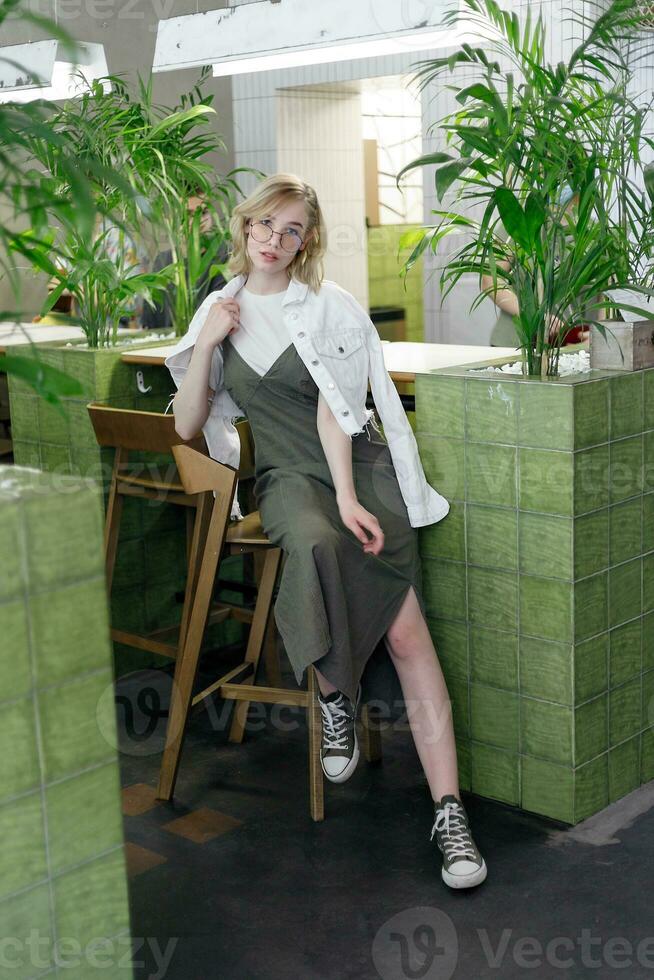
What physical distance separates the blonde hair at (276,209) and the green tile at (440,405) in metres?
0.36

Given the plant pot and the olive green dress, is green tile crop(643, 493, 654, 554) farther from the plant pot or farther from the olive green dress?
the olive green dress

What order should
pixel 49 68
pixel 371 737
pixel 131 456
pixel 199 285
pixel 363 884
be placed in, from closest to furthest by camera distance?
1. pixel 363 884
2. pixel 371 737
3. pixel 131 456
4. pixel 49 68
5. pixel 199 285

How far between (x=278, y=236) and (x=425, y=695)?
1.13 meters

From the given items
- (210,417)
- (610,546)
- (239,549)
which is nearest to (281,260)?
(210,417)

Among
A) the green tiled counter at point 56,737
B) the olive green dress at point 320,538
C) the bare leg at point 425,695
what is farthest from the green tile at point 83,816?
the bare leg at point 425,695

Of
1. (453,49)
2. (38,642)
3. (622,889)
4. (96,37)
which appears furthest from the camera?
(96,37)

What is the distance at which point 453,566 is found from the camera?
2791 mm

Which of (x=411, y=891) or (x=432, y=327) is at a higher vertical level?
(x=432, y=327)

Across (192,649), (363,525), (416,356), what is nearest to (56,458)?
(192,649)

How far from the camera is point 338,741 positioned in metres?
2.77

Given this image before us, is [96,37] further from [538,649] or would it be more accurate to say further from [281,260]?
[538,649]

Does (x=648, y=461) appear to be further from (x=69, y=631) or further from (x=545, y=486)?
(x=69, y=631)

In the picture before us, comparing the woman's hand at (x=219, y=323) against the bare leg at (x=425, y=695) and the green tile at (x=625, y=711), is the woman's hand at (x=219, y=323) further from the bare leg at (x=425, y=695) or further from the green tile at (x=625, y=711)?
the green tile at (x=625, y=711)

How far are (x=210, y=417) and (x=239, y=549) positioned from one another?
0.35 meters
